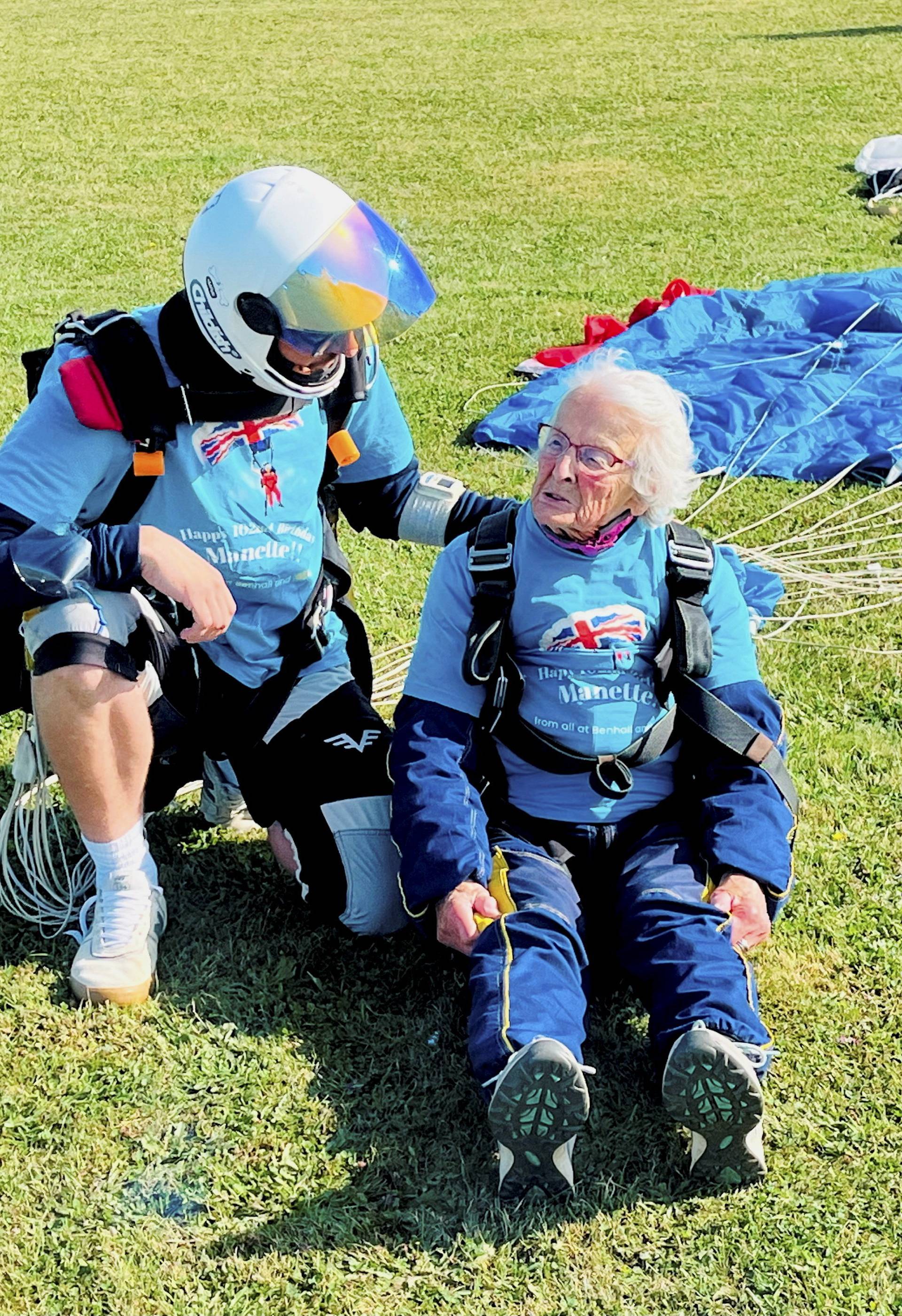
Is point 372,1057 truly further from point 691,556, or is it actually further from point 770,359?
point 770,359

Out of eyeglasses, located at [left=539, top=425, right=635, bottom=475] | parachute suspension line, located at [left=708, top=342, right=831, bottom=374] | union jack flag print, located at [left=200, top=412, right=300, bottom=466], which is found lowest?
parachute suspension line, located at [left=708, top=342, right=831, bottom=374]

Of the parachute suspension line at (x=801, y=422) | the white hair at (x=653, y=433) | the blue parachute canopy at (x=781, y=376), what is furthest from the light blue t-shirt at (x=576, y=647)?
the blue parachute canopy at (x=781, y=376)

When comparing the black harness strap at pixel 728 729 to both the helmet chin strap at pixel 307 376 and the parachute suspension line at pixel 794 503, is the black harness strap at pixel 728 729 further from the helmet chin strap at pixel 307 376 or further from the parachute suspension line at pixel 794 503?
the parachute suspension line at pixel 794 503

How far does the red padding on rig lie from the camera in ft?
10.4

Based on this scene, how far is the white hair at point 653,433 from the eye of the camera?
3.29m

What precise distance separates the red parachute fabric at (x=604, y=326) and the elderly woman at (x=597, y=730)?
4081 millimetres

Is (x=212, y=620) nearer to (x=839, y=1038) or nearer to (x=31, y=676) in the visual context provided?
(x=31, y=676)

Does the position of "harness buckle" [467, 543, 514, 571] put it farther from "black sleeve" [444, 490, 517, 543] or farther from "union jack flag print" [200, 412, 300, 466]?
"union jack flag print" [200, 412, 300, 466]

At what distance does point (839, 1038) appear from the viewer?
10.9 feet

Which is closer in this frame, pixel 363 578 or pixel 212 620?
pixel 212 620

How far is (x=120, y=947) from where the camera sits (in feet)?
11.2

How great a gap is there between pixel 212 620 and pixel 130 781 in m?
0.51

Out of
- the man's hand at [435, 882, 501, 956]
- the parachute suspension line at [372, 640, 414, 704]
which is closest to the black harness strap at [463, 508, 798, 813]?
the man's hand at [435, 882, 501, 956]

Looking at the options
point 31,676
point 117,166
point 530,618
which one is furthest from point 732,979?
point 117,166
